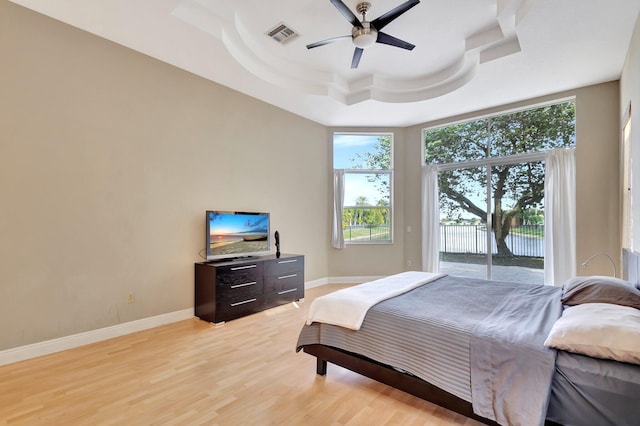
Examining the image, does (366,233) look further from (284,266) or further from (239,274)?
(239,274)

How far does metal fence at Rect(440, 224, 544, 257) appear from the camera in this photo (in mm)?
4617

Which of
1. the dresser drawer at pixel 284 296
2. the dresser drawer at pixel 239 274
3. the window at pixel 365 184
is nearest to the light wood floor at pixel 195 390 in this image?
the dresser drawer at pixel 239 274

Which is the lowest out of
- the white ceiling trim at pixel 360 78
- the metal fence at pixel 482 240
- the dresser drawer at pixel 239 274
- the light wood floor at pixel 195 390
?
the light wood floor at pixel 195 390

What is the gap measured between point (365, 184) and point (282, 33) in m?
3.29

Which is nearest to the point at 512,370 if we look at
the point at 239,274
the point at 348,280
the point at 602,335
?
the point at 602,335

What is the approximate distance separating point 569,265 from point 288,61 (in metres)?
4.69

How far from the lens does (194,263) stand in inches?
154

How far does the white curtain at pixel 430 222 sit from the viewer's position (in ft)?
18.4

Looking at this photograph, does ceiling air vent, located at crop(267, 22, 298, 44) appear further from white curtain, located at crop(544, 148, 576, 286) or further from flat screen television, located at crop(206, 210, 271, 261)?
white curtain, located at crop(544, 148, 576, 286)

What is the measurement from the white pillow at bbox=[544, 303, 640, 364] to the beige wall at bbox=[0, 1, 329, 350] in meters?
3.68

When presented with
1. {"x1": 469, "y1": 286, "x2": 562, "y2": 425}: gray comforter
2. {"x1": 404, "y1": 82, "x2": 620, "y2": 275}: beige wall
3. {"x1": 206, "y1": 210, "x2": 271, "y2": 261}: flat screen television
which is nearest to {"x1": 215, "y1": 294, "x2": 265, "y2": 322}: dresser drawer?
{"x1": 206, "y1": 210, "x2": 271, "y2": 261}: flat screen television

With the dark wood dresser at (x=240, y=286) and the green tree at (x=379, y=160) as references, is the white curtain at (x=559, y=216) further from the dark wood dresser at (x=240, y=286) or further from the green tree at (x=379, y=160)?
the dark wood dresser at (x=240, y=286)

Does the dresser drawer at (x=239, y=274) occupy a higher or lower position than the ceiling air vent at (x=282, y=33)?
lower

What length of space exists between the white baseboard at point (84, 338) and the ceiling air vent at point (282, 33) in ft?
11.2
